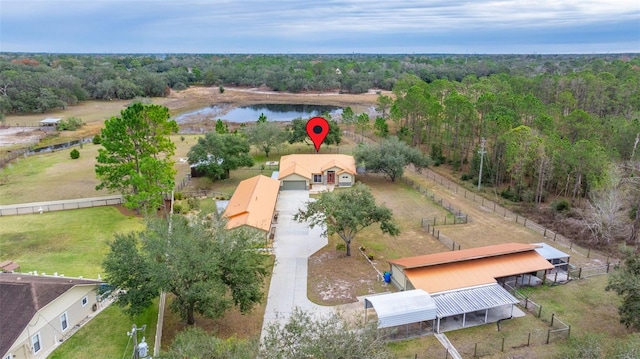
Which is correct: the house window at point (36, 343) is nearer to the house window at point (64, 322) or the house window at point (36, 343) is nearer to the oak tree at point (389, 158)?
the house window at point (64, 322)

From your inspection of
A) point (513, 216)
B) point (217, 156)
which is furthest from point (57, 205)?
point (513, 216)

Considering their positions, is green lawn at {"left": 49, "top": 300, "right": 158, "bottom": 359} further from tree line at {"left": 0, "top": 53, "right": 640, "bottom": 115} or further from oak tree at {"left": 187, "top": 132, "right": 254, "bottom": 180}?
tree line at {"left": 0, "top": 53, "right": 640, "bottom": 115}

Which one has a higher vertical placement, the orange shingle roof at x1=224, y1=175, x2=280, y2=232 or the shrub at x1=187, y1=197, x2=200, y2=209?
the orange shingle roof at x1=224, y1=175, x2=280, y2=232

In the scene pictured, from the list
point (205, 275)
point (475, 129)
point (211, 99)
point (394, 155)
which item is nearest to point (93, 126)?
point (211, 99)

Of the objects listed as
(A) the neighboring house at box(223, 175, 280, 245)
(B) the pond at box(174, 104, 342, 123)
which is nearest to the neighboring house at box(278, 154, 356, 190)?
(A) the neighboring house at box(223, 175, 280, 245)

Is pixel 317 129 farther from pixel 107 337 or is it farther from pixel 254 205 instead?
pixel 107 337

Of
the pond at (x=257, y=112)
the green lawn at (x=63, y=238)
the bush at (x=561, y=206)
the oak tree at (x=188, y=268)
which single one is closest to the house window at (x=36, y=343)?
the oak tree at (x=188, y=268)
